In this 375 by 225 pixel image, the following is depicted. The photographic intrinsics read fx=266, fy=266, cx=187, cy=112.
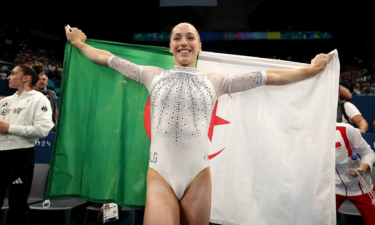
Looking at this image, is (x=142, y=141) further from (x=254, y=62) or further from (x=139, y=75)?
(x=254, y=62)

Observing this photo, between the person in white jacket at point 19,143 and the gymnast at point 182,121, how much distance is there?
46.4 inches

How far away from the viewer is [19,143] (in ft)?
9.84

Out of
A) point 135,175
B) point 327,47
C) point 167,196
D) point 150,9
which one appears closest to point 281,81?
point 167,196

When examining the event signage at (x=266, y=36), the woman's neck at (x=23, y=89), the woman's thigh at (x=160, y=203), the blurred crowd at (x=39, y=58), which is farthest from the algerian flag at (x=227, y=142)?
the event signage at (x=266, y=36)

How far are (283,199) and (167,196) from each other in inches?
49.7

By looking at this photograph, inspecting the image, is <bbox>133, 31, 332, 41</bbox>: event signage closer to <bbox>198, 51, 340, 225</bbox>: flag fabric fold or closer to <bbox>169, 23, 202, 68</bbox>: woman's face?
<bbox>198, 51, 340, 225</bbox>: flag fabric fold

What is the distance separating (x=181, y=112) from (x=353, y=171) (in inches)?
79.2

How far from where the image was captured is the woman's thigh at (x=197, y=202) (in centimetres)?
189

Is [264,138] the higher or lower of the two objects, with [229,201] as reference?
higher

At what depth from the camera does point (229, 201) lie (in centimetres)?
265

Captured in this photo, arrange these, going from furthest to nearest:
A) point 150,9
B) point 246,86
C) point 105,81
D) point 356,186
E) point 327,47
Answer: point 150,9, point 327,47, point 356,186, point 105,81, point 246,86

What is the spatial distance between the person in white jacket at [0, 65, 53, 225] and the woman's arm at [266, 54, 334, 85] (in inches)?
98.8

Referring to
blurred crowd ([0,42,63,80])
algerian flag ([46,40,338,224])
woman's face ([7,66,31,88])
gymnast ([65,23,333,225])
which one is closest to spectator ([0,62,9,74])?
blurred crowd ([0,42,63,80])

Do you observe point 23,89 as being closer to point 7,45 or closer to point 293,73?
point 293,73
